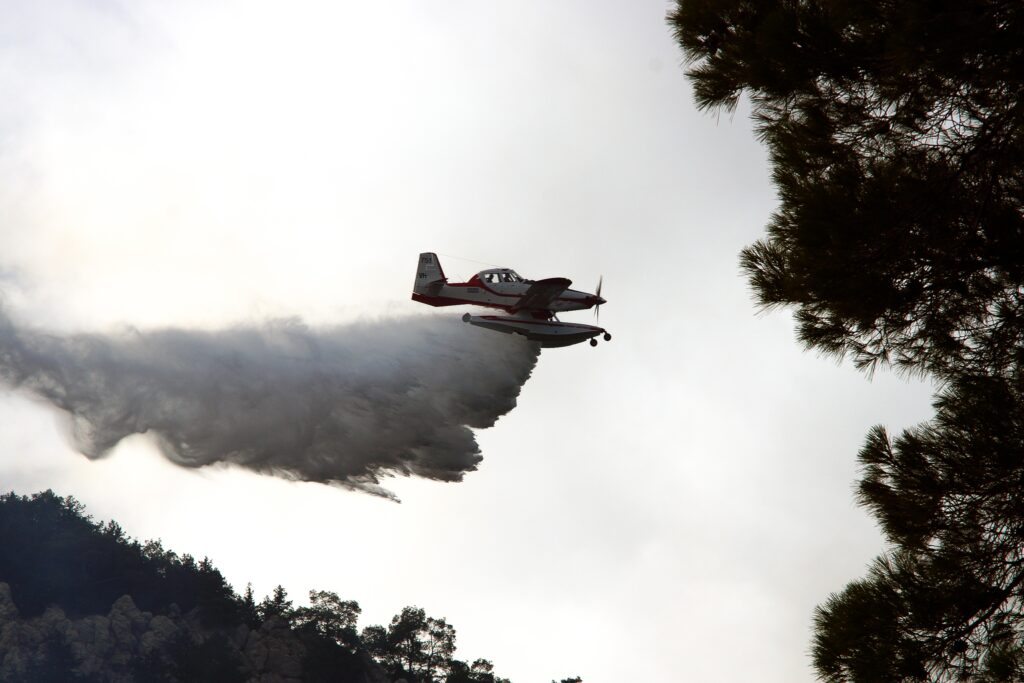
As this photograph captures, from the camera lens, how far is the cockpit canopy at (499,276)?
36344 millimetres

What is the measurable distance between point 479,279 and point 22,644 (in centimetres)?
7877

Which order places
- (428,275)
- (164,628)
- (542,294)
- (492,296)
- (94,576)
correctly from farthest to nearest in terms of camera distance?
1. (94,576)
2. (164,628)
3. (428,275)
4. (492,296)
5. (542,294)

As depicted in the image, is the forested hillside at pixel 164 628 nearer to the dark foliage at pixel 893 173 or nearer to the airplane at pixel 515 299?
the airplane at pixel 515 299

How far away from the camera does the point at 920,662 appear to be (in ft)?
34.7

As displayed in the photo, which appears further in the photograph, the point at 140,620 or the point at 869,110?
the point at 140,620

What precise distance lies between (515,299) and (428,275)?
3.52 meters

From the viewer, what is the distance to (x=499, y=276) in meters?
36.5

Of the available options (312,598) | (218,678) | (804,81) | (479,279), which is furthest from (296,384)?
(312,598)

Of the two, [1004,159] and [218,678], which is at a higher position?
[218,678]

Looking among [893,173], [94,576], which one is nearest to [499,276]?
[893,173]

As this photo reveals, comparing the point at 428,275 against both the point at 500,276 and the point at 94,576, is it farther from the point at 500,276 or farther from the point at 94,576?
the point at 94,576

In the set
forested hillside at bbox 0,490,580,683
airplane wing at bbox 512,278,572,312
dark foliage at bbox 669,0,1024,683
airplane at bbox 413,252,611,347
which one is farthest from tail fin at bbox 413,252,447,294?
forested hillside at bbox 0,490,580,683

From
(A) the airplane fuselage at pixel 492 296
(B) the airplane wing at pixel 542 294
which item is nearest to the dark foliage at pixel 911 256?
(B) the airplane wing at pixel 542 294

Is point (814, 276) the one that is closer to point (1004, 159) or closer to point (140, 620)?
point (1004, 159)
